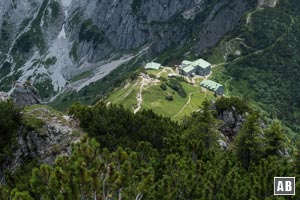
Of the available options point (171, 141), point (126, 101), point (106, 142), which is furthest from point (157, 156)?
point (126, 101)

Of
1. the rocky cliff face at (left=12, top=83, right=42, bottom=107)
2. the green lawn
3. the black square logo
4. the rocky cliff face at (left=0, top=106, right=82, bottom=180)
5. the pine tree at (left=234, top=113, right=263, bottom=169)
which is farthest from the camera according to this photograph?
the green lawn

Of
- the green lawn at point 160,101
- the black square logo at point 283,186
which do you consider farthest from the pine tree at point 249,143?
the green lawn at point 160,101

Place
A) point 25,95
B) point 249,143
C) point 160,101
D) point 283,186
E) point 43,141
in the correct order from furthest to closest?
point 160,101, point 25,95, point 249,143, point 43,141, point 283,186

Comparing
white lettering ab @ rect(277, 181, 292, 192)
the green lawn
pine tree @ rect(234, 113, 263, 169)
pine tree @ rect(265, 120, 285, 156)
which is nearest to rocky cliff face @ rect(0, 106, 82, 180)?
pine tree @ rect(234, 113, 263, 169)

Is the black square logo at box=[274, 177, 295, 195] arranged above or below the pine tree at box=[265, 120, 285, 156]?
below

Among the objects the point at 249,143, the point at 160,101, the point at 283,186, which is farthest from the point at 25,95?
the point at 283,186

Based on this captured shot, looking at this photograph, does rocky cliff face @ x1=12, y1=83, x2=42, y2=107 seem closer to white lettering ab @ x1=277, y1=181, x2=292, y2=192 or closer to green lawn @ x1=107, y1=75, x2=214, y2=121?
green lawn @ x1=107, y1=75, x2=214, y2=121

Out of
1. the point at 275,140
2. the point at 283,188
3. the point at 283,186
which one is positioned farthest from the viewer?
the point at 275,140

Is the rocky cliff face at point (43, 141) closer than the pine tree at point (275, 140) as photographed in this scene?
Yes

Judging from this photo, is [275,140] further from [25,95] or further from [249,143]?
[25,95]

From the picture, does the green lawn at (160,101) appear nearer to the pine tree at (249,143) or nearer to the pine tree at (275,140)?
the pine tree at (249,143)

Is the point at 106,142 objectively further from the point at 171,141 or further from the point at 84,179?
the point at 84,179
